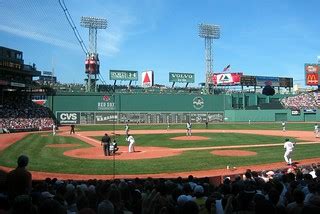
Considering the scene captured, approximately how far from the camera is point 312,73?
8150 cm

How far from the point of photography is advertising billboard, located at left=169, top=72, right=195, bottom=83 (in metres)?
94.4

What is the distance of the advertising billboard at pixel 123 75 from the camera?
88.8 meters

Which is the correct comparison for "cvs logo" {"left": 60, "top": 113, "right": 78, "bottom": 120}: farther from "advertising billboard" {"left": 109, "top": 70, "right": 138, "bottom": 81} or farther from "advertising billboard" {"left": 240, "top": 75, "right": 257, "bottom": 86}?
"advertising billboard" {"left": 240, "top": 75, "right": 257, "bottom": 86}

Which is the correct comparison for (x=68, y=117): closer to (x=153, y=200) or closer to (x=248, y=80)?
(x=248, y=80)

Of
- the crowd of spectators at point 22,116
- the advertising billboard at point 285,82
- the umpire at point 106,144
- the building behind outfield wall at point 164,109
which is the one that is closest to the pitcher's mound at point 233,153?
the umpire at point 106,144

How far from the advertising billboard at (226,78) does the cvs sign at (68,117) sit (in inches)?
1420

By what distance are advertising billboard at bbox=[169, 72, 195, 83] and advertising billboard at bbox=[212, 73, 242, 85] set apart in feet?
22.1

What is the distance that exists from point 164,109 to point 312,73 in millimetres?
33325

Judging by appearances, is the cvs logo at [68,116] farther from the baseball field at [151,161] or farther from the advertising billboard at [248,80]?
the baseball field at [151,161]

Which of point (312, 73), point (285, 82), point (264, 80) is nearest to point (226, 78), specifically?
point (264, 80)

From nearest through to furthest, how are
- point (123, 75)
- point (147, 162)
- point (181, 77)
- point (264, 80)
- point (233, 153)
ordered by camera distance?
1. point (147, 162)
2. point (233, 153)
3. point (123, 75)
4. point (264, 80)
5. point (181, 77)

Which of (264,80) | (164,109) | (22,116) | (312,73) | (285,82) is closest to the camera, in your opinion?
(22,116)

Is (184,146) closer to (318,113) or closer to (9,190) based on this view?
(9,190)

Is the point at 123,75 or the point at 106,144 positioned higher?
the point at 123,75
